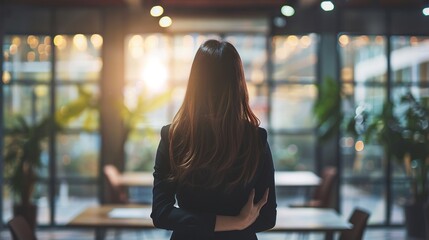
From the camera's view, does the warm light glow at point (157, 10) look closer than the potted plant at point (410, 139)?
Yes

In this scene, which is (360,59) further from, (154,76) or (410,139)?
(154,76)

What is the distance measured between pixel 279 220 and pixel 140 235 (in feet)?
13.8

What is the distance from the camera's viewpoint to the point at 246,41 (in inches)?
340

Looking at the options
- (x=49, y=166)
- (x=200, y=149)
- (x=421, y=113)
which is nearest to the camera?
(x=200, y=149)

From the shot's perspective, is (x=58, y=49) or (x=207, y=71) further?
(x=58, y=49)

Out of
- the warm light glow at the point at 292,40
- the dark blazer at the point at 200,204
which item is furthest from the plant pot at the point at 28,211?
the dark blazer at the point at 200,204

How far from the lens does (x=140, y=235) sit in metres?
7.78

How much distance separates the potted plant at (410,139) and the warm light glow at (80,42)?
372 centimetres

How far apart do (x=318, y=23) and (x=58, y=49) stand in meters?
3.55

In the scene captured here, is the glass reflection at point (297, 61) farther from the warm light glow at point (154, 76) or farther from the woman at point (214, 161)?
the woman at point (214, 161)

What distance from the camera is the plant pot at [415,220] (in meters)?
7.38

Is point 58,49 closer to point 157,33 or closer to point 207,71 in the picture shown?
point 157,33

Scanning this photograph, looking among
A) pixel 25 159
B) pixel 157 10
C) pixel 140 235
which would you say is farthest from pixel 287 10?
pixel 140 235

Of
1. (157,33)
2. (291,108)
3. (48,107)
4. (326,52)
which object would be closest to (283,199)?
(291,108)
